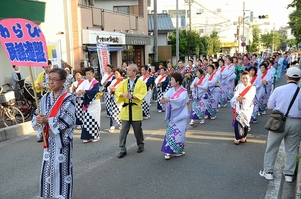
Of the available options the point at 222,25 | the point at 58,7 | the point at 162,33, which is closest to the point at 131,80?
the point at 58,7

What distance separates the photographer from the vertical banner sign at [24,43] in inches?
143

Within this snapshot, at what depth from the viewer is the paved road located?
4.42m

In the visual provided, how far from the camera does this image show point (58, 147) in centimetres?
350

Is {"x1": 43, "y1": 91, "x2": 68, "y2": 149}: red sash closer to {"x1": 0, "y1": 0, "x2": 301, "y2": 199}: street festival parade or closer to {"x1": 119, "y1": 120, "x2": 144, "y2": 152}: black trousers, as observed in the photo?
{"x1": 0, "y1": 0, "x2": 301, "y2": 199}: street festival parade

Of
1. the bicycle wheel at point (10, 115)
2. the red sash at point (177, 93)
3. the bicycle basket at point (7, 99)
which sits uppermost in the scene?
the red sash at point (177, 93)

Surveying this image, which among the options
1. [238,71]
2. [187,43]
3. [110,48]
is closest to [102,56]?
[110,48]

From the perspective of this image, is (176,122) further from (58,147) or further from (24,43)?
(24,43)

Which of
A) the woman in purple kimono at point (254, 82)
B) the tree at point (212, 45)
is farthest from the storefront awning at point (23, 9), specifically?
the tree at point (212, 45)

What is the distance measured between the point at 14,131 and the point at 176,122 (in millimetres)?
4372

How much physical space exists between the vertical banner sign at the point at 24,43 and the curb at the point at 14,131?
4435 mm

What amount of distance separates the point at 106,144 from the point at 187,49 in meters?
24.6

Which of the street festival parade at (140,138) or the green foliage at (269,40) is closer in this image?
the street festival parade at (140,138)

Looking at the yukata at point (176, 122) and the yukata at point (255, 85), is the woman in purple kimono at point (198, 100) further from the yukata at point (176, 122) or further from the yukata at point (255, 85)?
the yukata at point (176, 122)

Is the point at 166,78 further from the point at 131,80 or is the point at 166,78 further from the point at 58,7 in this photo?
the point at 58,7
